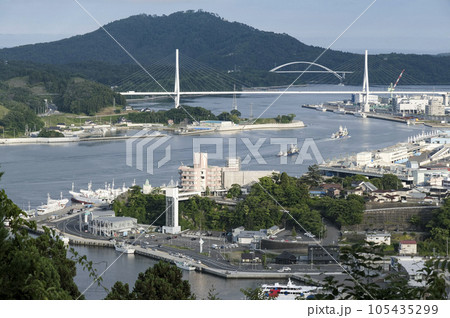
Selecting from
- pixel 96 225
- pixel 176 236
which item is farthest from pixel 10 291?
pixel 96 225

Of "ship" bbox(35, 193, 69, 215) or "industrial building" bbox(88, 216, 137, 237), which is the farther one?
"ship" bbox(35, 193, 69, 215)

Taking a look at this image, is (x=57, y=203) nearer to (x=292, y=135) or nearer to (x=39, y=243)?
(x=39, y=243)

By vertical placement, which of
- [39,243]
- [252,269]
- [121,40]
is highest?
[121,40]

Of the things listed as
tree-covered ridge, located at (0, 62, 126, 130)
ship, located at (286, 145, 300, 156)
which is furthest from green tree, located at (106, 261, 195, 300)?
tree-covered ridge, located at (0, 62, 126, 130)

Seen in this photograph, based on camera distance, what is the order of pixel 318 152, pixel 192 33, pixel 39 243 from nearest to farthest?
pixel 39 243 → pixel 192 33 → pixel 318 152

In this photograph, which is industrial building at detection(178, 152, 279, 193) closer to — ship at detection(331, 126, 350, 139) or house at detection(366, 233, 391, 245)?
house at detection(366, 233, 391, 245)

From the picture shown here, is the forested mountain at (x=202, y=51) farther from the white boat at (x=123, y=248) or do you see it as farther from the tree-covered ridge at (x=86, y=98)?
the white boat at (x=123, y=248)

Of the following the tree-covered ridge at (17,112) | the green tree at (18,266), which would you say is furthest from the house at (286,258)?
the tree-covered ridge at (17,112)
